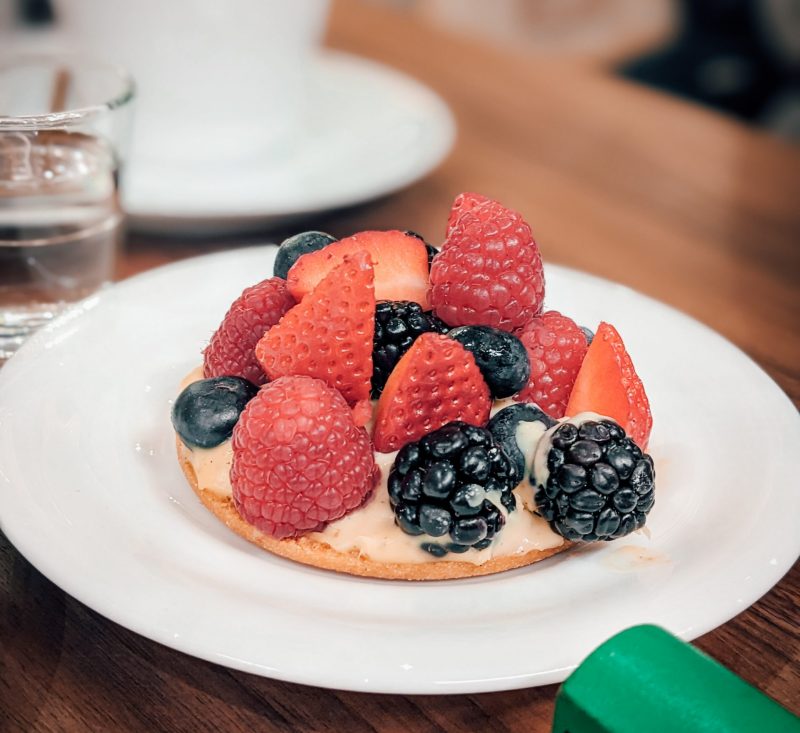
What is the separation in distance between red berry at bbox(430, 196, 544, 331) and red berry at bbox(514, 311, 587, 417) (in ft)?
0.09

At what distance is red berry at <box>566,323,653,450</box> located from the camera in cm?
107

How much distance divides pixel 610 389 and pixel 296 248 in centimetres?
39

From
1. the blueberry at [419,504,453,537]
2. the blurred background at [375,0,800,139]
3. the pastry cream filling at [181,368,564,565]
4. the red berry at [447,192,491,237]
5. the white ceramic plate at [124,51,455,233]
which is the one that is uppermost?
the red berry at [447,192,491,237]

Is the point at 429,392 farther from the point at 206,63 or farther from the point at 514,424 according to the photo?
the point at 206,63

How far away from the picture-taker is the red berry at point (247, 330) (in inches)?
43.4

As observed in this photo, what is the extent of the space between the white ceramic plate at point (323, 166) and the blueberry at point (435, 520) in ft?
2.74

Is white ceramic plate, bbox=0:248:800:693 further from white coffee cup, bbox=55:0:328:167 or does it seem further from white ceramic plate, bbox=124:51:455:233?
white coffee cup, bbox=55:0:328:167

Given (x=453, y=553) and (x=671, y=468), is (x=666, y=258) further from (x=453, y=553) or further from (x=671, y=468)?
(x=453, y=553)

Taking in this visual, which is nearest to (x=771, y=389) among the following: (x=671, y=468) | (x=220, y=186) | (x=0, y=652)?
(x=671, y=468)

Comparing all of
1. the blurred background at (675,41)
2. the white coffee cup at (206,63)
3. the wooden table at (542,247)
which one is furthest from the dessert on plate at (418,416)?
the blurred background at (675,41)

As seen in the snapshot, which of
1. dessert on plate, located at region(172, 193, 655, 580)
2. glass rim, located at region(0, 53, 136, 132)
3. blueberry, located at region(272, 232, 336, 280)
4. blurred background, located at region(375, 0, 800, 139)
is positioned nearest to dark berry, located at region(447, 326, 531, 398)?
dessert on plate, located at region(172, 193, 655, 580)

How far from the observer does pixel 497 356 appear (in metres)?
1.04

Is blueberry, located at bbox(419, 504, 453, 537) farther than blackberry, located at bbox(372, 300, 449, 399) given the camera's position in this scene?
No

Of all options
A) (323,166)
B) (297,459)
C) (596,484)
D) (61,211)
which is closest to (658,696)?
(596,484)
